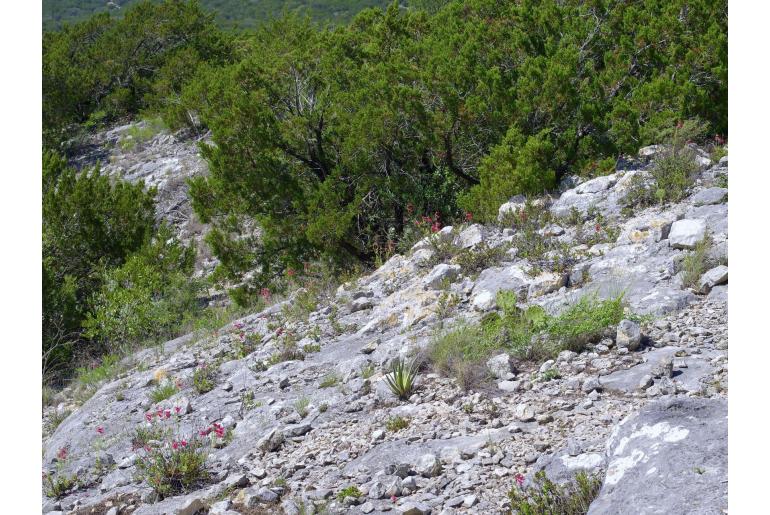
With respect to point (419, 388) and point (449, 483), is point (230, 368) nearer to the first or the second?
point (419, 388)

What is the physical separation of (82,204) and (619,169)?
31.3 feet

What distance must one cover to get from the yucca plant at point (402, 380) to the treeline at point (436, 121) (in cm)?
461

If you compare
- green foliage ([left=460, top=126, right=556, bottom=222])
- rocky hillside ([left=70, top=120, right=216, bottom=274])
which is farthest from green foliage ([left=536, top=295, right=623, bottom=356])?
rocky hillside ([left=70, top=120, right=216, bottom=274])

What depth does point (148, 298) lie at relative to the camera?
11.4 m

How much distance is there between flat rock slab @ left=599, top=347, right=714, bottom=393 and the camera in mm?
4468

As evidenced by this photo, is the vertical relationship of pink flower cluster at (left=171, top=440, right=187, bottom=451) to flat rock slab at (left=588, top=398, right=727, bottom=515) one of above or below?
below

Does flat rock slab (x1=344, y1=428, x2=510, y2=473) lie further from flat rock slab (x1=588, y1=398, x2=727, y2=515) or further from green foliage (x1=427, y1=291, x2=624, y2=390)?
flat rock slab (x1=588, y1=398, x2=727, y2=515)

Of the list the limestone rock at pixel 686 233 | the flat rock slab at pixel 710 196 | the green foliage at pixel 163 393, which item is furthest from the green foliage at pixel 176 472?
the flat rock slab at pixel 710 196

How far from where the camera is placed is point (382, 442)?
4.83 metres

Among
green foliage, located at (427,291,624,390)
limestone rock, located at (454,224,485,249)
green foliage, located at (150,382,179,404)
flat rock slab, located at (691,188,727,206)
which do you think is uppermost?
green foliage, located at (427,291,624,390)

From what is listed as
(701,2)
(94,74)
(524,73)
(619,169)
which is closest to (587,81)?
(524,73)

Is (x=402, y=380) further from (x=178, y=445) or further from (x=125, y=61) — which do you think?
(x=125, y=61)

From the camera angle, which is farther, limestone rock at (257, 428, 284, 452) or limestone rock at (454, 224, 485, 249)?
limestone rock at (454, 224, 485, 249)

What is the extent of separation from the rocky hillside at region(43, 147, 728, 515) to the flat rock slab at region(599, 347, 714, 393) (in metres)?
0.02
